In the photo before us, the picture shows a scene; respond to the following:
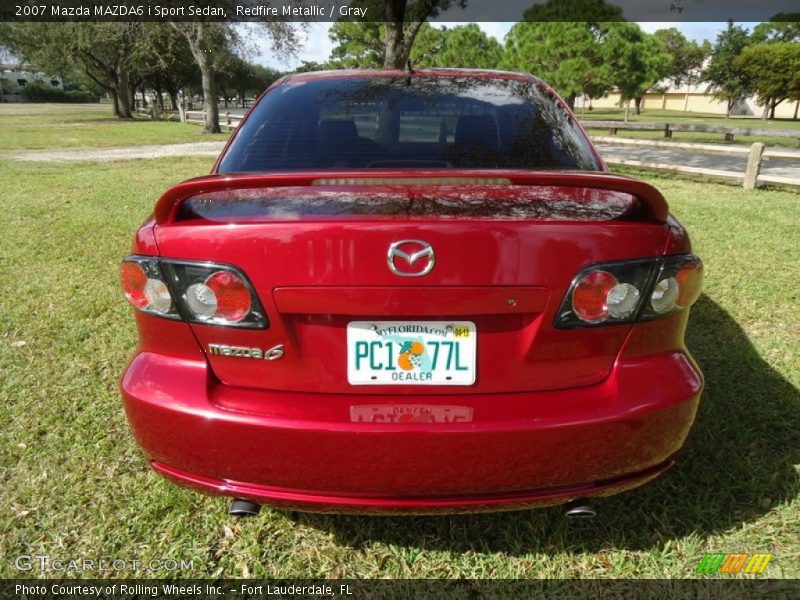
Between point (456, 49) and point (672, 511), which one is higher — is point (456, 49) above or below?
above

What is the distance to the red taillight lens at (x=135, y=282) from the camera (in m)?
1.69

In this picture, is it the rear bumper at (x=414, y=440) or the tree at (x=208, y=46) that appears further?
the tree at (x=208, y=46)

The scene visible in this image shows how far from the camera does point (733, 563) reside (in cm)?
199

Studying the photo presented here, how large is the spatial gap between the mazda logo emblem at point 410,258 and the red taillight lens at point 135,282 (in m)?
0.74

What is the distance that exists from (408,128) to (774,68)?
43179 mm

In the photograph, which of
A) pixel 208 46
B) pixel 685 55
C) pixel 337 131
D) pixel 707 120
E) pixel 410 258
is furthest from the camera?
pixel 685 55

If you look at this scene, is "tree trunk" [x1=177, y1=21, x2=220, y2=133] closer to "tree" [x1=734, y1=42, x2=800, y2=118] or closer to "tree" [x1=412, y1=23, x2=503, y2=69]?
"tree" [x1=412, y1=23, x2=503, y2=69]

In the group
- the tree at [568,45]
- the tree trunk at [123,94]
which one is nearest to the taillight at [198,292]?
the tree at [568,45]

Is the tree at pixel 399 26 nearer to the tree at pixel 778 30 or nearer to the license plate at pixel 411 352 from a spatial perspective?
the license plate at pixel 411 352

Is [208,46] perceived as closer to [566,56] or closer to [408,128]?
[566,56]

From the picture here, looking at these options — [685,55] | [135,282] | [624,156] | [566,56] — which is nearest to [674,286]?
[135,282]

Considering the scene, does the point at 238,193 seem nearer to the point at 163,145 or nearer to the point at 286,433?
the point at 286,433

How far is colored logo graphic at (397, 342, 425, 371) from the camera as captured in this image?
5.20 feet

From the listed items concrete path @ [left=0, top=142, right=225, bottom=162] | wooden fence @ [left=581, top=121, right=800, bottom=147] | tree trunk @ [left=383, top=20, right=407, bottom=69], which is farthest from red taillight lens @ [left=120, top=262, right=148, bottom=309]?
wooden fence @ [left=581, top=121, right=800, bottom=147]
